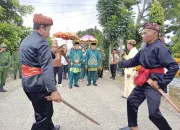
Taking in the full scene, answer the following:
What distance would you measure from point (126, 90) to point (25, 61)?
4.84 metres

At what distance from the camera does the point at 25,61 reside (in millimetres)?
3783

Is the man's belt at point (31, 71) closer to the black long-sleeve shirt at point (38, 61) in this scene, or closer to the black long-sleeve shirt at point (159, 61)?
the black long-sleeve shirt at point (38, 61)

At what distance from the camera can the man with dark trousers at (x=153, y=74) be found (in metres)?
→ 4.12

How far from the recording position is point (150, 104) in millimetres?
4191

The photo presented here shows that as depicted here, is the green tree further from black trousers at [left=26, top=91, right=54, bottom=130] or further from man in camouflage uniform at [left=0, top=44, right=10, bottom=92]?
black trousers at [left=26, top=91, right=54, bottom=130]

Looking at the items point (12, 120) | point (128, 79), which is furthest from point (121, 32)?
point (12, 120)

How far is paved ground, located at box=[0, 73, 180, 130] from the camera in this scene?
515cm

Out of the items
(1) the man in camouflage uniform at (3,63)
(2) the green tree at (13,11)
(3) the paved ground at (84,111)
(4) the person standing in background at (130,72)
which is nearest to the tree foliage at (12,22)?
(2) the green tree at (13,11)

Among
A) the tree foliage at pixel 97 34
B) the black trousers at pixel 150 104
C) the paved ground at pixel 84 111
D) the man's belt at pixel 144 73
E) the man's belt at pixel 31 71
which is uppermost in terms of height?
the tree foliage at pixel 97 34

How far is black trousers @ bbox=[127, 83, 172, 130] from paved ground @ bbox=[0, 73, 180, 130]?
594 millimetres

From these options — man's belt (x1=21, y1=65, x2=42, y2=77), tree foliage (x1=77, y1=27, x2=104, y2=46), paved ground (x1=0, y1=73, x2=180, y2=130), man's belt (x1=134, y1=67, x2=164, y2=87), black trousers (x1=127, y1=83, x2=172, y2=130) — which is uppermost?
tree foliage (x1=77, y1=27, x2=104, y2=46)

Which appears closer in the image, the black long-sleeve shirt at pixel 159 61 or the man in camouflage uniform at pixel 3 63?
the black long-sleeve shirt at pixel 159 61

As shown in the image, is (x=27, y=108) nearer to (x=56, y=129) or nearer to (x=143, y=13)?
(x=56, y=129)

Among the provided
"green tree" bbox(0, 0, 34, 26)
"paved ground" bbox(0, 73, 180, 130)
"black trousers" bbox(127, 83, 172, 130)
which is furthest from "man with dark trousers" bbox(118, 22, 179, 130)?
"green tree" bbox(0, 0, 34, 26)
